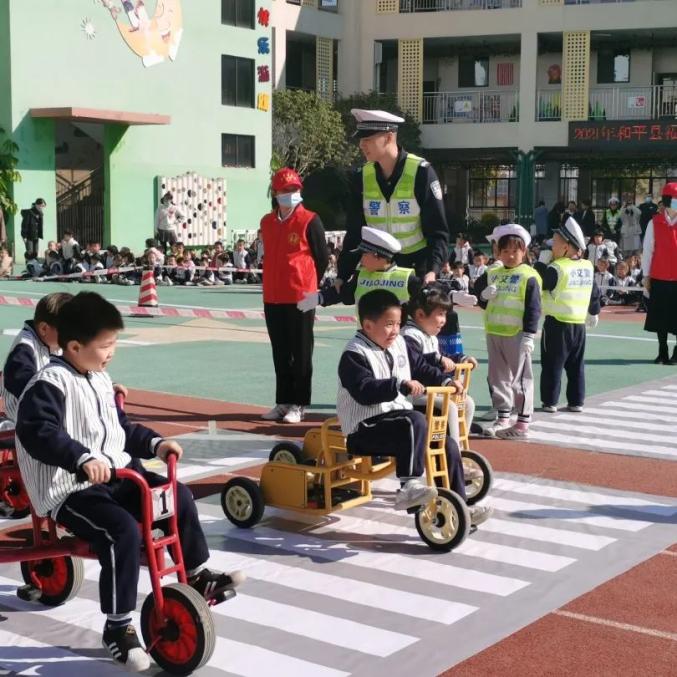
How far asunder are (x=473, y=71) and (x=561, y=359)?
36.0 m

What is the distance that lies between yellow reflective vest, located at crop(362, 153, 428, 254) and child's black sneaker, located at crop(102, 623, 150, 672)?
4.47m

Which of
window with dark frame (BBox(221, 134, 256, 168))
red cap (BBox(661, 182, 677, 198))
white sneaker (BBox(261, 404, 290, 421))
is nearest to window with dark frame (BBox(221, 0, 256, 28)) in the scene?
window with dark frame (BBox(221, 134, 256, 168))

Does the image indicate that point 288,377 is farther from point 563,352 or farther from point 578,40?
point 578,40

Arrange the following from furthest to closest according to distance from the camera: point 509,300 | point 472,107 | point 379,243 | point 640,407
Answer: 1. point 472,107
2. point 640,407
3. point 509,300
4. point 379,243

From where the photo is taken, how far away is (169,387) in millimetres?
12305

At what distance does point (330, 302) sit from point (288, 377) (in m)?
1.54

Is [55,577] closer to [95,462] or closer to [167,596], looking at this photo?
[167,596]

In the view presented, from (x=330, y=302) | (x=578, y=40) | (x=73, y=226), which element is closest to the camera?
(x=330, y=302)

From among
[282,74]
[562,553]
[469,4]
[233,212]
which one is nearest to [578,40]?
[469,4]

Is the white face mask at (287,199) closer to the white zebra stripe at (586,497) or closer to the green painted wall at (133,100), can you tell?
the white zebra stripe at (586,497)

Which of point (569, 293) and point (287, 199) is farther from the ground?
point (287, 199)

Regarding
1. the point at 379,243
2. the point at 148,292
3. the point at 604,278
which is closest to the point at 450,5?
the point at 604,278

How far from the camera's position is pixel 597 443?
9562mm

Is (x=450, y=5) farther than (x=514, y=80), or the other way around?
(x=514, y=80)
